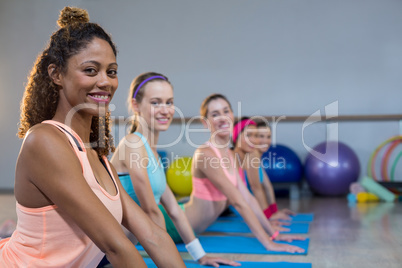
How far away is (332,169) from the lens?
554 centimetres

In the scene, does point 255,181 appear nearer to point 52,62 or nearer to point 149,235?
point 149,235

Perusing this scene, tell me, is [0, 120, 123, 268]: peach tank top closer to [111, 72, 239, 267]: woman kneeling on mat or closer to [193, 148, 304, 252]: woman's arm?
[111, 72, 239, 267]: woman kneeling on mat

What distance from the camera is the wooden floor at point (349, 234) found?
253 centimetres

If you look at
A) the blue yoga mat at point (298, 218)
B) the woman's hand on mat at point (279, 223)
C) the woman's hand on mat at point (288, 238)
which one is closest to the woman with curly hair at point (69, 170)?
the woman's hand on mat at point (288, 238)

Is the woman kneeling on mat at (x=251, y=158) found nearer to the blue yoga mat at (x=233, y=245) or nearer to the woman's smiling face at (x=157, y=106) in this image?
the blue yoga mat at (x=233, y=245)

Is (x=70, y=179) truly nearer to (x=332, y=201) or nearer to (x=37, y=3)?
(x=332, y=201)

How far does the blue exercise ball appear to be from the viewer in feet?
18.6

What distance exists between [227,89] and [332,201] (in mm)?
2187

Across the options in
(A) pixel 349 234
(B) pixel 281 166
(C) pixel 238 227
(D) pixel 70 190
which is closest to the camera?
(D) pixel 70 190

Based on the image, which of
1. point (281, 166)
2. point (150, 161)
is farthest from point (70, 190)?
point (281, 166)

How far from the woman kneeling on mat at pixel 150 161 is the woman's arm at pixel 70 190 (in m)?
1.06

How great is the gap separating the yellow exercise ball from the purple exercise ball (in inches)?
60.7

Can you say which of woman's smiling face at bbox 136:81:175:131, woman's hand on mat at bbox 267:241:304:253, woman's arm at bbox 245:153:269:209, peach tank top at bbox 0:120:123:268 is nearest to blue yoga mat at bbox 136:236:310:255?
woman's hand on mat at bbox 267:241:304:253

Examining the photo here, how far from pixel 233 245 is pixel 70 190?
2059 millimetres
